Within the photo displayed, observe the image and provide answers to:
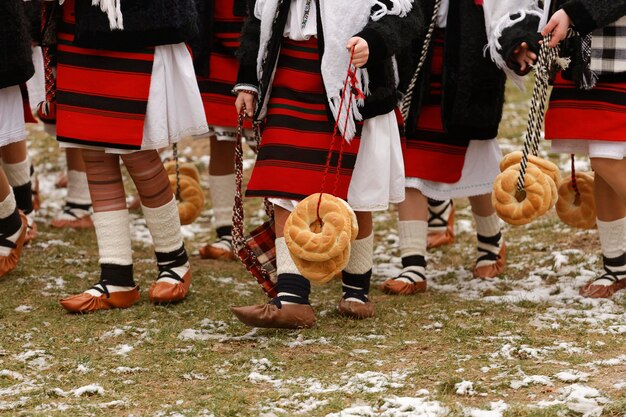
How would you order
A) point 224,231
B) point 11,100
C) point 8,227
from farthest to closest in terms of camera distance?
point 224,231 → point 8,227 → point 11,100

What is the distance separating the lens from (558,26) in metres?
3.84

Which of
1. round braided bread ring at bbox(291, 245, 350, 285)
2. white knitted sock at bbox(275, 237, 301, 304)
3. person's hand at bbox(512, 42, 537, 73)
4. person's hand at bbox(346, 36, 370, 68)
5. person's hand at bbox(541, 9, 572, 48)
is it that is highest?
person's hand at bbox(541, 9, 572, 48)

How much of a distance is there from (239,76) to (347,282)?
89 cm

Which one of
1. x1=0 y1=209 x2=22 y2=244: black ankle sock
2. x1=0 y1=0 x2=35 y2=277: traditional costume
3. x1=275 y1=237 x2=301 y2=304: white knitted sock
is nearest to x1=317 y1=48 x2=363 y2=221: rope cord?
x1=275 y1=237 x2=301 y2=304: white knitted sock

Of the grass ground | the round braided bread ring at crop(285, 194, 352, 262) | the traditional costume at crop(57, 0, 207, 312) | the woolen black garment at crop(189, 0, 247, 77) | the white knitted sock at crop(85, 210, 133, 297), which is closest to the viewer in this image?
the grass ground

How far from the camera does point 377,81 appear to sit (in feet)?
12.6

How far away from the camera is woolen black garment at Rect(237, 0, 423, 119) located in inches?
146

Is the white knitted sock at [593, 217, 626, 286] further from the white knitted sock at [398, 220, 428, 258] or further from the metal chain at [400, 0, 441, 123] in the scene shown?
the metal chain at [400, 0, 441, 123]

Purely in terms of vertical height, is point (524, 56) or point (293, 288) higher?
point (524, 56)

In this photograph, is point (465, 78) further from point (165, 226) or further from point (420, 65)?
point (165, 226)

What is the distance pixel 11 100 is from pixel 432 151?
1781 millimetres

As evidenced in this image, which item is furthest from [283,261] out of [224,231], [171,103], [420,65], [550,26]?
[224,231]

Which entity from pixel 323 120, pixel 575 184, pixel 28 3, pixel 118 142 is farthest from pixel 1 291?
pixel 575 184

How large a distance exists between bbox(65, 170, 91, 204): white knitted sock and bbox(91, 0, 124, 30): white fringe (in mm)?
2011
